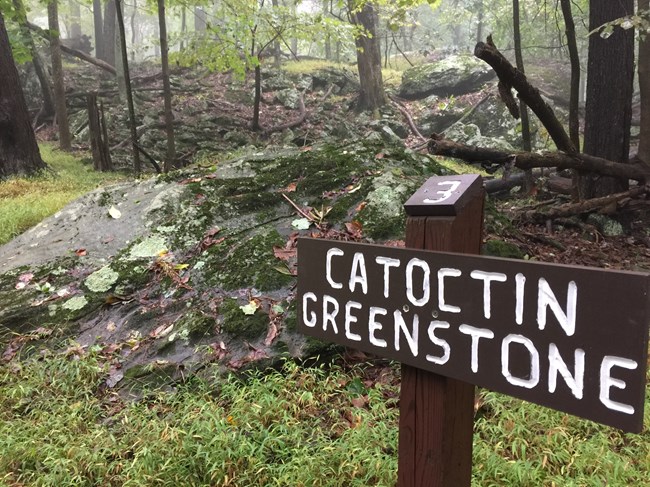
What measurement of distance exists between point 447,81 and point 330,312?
16692 millimetres

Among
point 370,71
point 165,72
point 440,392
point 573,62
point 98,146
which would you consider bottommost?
point 440,392

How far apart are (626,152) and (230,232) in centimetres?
543

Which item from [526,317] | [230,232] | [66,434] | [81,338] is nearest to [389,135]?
[230,232]

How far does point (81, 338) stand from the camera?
3566mm

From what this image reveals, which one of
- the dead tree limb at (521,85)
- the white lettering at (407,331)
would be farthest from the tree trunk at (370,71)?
the white lettering at (407,331)

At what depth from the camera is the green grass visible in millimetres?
5656

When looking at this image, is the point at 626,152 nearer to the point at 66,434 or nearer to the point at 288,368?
the point at 288,368

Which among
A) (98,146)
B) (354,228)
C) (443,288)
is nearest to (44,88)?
(98,146)

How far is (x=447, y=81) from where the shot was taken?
1645 cm

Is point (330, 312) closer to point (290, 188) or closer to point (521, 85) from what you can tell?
point (290, 188)

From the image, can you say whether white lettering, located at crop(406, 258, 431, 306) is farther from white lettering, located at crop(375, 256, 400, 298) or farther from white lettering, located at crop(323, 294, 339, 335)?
white lettering, located at crop(323, 294, 339, 335)

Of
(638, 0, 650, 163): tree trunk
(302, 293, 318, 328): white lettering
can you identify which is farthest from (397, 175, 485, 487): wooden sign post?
(638, 0, 650, 163): tree trunk

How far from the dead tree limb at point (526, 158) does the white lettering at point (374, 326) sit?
9.41 feet

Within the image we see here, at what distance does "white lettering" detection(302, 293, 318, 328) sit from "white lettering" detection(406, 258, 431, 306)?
0.37m
